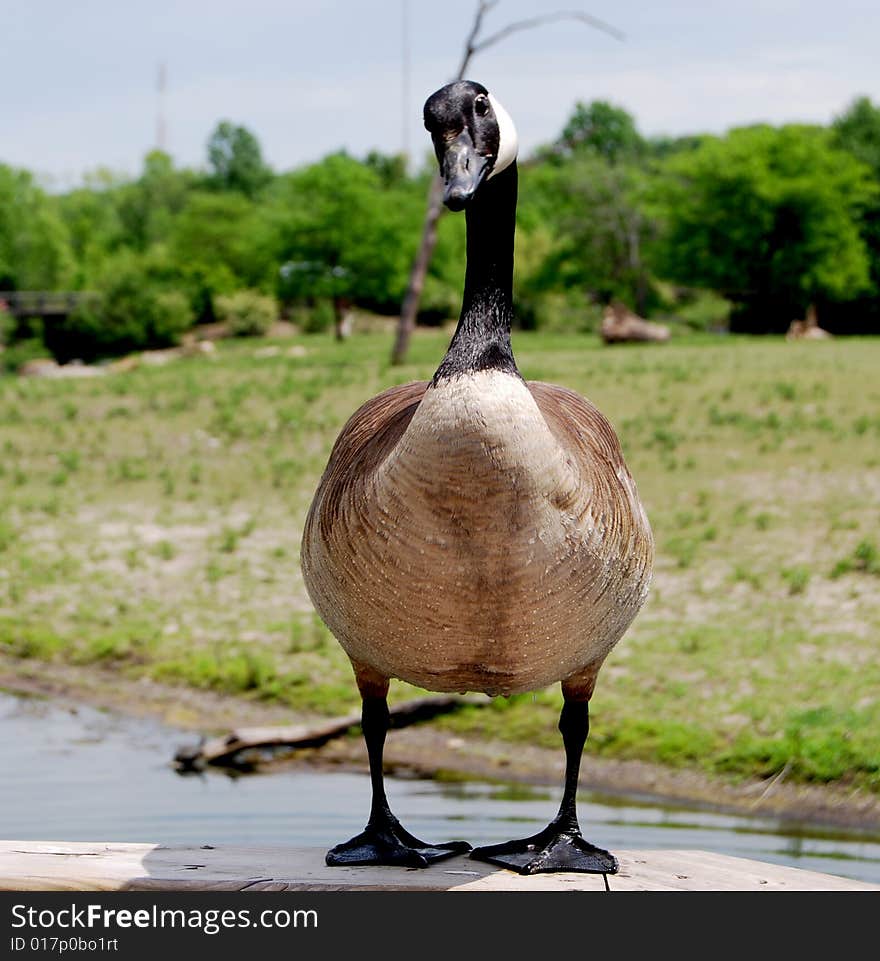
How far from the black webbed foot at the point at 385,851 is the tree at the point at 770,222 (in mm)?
49053

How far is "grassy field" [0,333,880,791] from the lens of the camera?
10297 mm

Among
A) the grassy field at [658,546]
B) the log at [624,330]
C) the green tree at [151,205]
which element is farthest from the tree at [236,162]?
the grassy field at [658,546]

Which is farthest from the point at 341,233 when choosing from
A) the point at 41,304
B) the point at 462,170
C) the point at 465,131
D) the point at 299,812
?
the point at 462,170

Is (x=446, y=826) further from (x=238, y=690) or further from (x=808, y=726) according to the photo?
(x=238, y=690)

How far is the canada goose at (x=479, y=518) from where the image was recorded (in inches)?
158

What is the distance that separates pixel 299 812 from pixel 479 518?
5130 mm

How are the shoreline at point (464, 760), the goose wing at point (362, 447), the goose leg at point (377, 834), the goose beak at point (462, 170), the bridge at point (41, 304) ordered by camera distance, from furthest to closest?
the bridge at point (41, 304), the shoreline at point (464, 760), the goose leg at point (377, 834), the goose wing at point (362, 447), the goose beak at point (462, 170)

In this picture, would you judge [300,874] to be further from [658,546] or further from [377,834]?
[658,546]

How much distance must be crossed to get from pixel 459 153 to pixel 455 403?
28.4 inches

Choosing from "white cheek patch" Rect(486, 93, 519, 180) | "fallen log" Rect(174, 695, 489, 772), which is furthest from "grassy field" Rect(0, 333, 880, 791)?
"white cheek patch" Rect(486, 93, 519, 180)

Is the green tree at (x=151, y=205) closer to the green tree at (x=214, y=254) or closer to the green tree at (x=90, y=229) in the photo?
the green tree at (x=90, y=229)

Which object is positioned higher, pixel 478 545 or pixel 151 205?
pixel 151 205

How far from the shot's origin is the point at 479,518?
407 cm

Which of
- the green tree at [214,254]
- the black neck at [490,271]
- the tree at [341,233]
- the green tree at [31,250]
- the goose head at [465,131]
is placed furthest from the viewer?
the green tree at [31,250]
